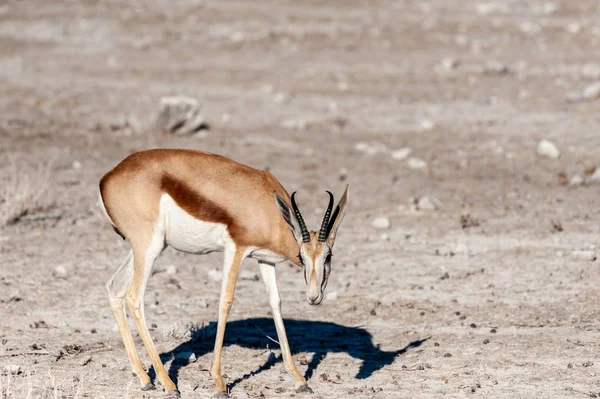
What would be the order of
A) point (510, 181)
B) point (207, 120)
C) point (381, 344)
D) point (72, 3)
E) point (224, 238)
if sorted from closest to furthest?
point (224, 238) < point (381, 344) < point (510, 181) < point (207, 120) < point (72, 3)

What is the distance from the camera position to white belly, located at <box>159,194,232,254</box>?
664 centimetres

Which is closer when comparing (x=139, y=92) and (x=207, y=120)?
(x=207, y=120)

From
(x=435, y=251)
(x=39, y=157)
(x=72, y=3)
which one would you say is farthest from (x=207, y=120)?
(x=72, y=3)

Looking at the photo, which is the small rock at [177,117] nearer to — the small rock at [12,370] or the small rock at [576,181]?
the small rock at [576,181]

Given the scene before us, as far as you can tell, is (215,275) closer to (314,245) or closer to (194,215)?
(194,215)

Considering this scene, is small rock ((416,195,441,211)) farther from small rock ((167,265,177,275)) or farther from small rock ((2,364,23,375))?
small rock ((2,364,23,375))

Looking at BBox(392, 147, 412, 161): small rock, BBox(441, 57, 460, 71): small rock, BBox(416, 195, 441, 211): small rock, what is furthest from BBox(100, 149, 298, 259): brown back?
BBox(441, 57, 460, 71): small rock

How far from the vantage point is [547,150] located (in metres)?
14.6

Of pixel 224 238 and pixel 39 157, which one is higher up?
pixel 224 238

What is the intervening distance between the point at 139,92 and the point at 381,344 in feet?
43.4

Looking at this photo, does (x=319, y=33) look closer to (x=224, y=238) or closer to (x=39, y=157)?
(x=39, y=157)

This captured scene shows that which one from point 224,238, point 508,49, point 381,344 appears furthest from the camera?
point 508,49

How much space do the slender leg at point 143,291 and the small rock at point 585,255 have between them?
15.7 feet

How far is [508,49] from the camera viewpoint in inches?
955
